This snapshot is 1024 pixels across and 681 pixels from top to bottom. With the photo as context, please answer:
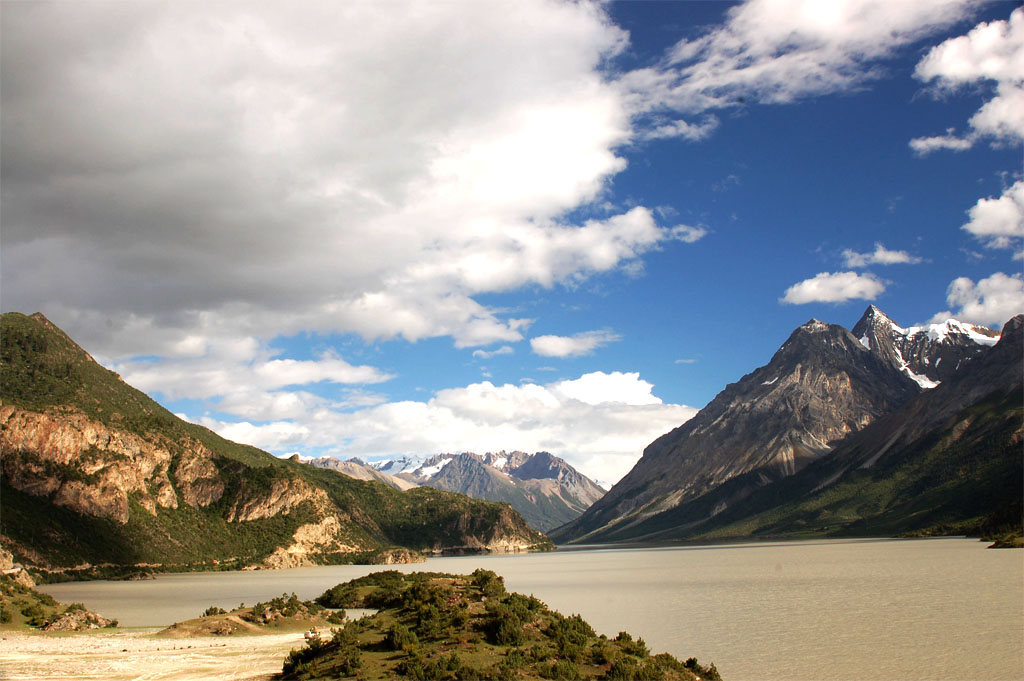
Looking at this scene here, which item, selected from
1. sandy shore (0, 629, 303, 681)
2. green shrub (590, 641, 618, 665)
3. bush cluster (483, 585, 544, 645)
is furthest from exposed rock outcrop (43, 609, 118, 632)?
green shrub (590, 641, 618, 665)

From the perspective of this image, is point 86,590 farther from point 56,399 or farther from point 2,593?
point 56,399

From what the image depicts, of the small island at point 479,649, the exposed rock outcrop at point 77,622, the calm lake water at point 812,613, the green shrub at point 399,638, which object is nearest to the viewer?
the small island at point 479,649

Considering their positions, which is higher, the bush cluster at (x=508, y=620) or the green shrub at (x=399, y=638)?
the bush cluster at (x=508, y=620)

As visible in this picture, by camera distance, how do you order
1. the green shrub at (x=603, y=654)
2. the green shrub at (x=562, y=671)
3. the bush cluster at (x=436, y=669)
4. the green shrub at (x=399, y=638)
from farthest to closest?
the green shrub at (x=399, y=638), the green shrub at (x=603, y=654), the bush cluster at (x=436, y=669), the green shrub at (x=562, y=671)

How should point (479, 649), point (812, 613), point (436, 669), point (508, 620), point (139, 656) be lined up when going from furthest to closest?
point (812, 613), point (139, 656), point (508, 620), point (479, 649), point (436, 669)

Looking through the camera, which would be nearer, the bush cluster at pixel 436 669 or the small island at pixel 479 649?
the bush cluster at pixel 436 669

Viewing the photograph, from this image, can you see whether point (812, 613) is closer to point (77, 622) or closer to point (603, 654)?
point (603, 654)

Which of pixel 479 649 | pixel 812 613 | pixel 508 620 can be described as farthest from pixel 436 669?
pixel 812 613

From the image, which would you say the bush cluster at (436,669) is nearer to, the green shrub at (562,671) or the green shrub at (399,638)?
the green shrub at (562,671)

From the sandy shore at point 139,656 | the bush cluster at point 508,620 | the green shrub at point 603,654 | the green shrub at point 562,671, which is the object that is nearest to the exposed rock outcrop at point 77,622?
the sandy shore at point 139,656
